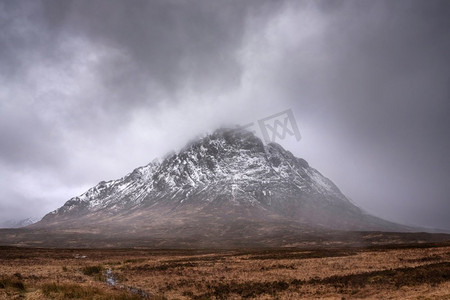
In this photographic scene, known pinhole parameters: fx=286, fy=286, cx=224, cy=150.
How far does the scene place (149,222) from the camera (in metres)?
198

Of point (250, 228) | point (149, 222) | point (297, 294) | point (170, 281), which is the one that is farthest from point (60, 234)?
point (297, 294)

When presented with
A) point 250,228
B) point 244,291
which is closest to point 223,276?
point 244,291

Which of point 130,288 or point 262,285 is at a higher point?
point 130,288

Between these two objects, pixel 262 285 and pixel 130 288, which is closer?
pixel 262 285

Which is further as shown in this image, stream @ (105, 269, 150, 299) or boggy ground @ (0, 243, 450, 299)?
stream @ (105, 269, 150, 299)

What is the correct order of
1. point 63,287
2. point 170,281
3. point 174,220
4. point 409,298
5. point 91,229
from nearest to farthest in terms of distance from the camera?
point 409,298 < point 63,287 < point 170,281 < point 91,229 < point 174,220

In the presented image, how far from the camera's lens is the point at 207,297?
21375mm

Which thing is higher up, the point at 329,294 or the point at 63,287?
the point at 63,287

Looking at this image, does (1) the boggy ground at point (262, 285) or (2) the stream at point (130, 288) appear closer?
(1) the boggy ground at point (262, 285)

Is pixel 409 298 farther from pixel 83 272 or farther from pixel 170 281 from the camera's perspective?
pixel 83 272

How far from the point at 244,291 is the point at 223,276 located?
7.58 m

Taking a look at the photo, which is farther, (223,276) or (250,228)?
(250,228)

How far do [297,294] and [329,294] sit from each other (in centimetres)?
225

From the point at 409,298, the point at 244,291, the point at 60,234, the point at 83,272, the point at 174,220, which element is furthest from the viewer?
the point at 174,220
